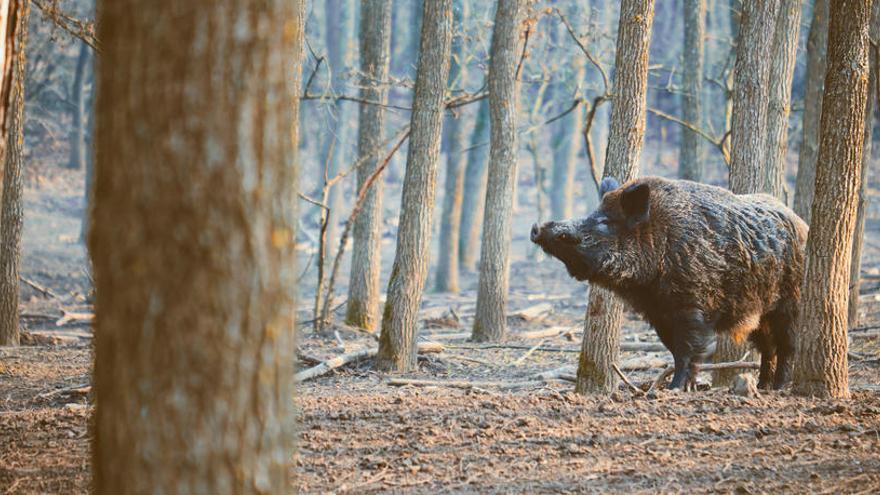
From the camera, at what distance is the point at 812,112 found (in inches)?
560

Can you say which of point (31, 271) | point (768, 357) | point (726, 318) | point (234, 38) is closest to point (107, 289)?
point (234, 38)

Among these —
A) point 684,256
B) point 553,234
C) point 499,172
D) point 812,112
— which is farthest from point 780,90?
point 499,172

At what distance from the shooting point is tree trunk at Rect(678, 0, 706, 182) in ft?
62.7

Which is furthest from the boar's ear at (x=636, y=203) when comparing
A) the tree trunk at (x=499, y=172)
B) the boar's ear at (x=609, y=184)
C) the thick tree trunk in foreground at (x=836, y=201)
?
the tree trunk at (x=499, y=172)

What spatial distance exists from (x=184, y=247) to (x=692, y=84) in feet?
57.7

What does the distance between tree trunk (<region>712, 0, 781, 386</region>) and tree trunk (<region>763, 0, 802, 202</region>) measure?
139 centimetres

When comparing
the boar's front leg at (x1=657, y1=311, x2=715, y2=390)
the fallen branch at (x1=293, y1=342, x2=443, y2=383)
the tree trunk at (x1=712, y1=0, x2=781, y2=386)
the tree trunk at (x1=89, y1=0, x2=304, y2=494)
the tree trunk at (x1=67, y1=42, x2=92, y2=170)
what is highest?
the tree trunk at (x1=67, y1=42, x2=92, y2=170)

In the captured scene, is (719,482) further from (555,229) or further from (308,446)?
(555,229)

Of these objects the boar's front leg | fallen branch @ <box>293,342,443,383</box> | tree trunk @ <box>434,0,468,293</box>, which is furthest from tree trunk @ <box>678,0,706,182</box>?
the boar's front leg

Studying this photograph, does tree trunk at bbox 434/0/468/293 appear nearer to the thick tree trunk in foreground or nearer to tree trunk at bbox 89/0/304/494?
the thick tree trunk in foreground

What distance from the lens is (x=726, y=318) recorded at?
385 inches

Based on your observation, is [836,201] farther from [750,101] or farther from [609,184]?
[750,101]

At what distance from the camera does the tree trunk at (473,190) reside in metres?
28.2

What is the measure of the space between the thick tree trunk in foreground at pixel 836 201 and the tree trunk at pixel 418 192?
474 centimetres
